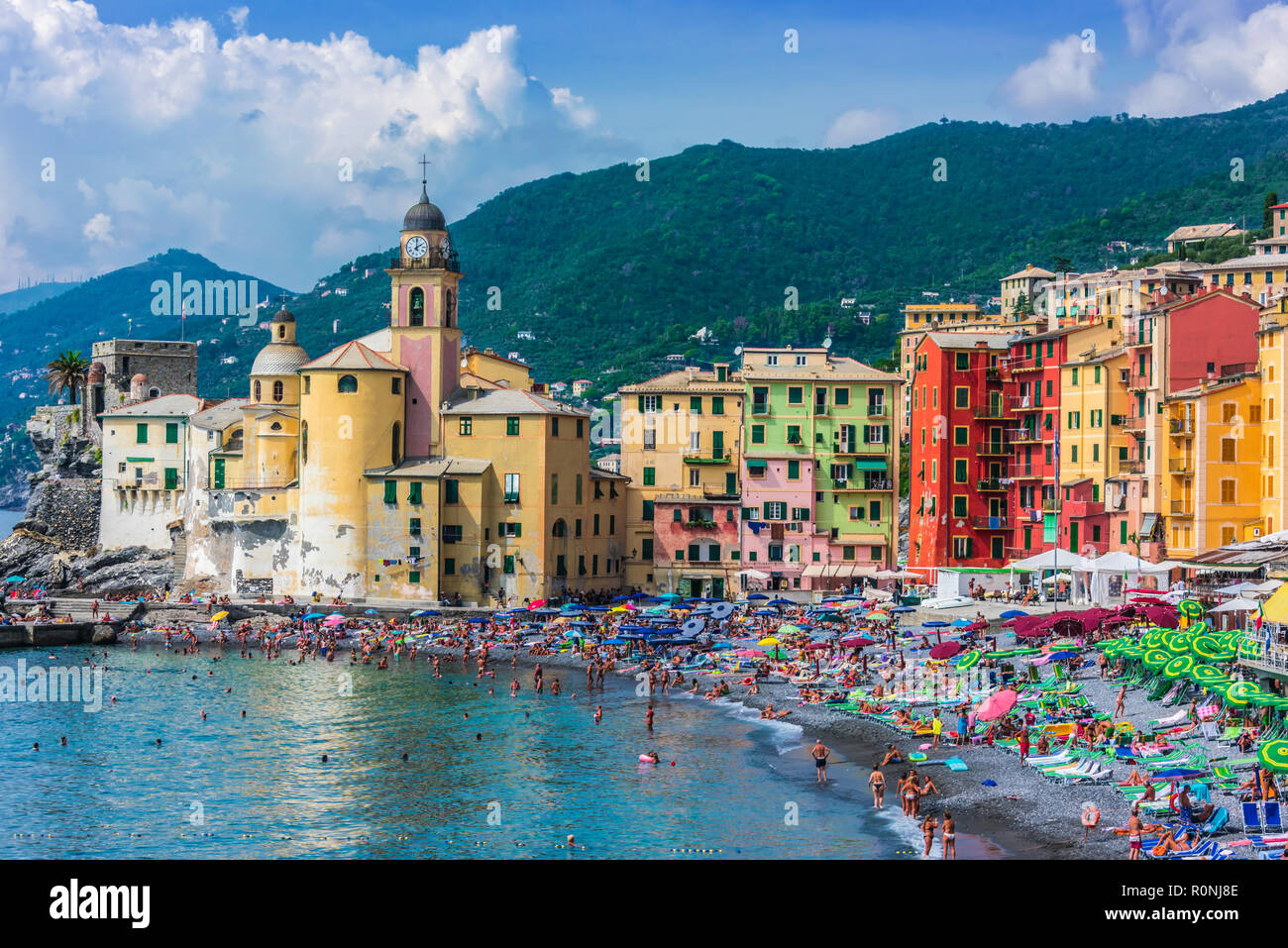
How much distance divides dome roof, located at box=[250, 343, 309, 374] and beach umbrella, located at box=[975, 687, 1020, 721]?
61.0m

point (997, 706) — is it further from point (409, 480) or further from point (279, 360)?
point (279, 360)

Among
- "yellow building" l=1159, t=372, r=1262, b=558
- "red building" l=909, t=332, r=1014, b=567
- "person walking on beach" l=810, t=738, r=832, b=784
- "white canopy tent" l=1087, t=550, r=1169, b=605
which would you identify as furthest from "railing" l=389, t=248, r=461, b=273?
"person walking on beach" l=810, t=738, r=832, b=784

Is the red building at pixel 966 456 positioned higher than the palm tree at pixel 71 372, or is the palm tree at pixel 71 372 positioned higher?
the palm tree at pixel 71 372

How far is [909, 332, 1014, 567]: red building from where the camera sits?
8419 cm

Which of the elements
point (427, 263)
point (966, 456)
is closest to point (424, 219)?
point (427, 263)

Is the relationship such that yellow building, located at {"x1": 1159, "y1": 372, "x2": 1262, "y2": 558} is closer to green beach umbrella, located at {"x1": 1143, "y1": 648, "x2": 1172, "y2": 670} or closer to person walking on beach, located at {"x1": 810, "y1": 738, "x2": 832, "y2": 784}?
green beach umbrella, located at {"x1": 1143, "y1": 648, "x2": 1172, "y2": 670}

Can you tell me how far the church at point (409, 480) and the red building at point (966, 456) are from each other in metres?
20.1

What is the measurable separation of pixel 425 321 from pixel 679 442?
708 inches

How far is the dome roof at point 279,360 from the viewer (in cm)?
9669

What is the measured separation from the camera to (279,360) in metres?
96.9

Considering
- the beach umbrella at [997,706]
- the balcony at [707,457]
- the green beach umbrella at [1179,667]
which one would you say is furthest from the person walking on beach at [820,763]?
the balcony at [707,457]

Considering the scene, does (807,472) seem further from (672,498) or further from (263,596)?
(263,596)

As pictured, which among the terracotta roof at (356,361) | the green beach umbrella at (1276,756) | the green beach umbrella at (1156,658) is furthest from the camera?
the terracotta roof at (356,361)

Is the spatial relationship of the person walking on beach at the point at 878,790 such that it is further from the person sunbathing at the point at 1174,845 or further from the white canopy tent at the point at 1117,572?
the white canopy tent at the point at 1117,572
